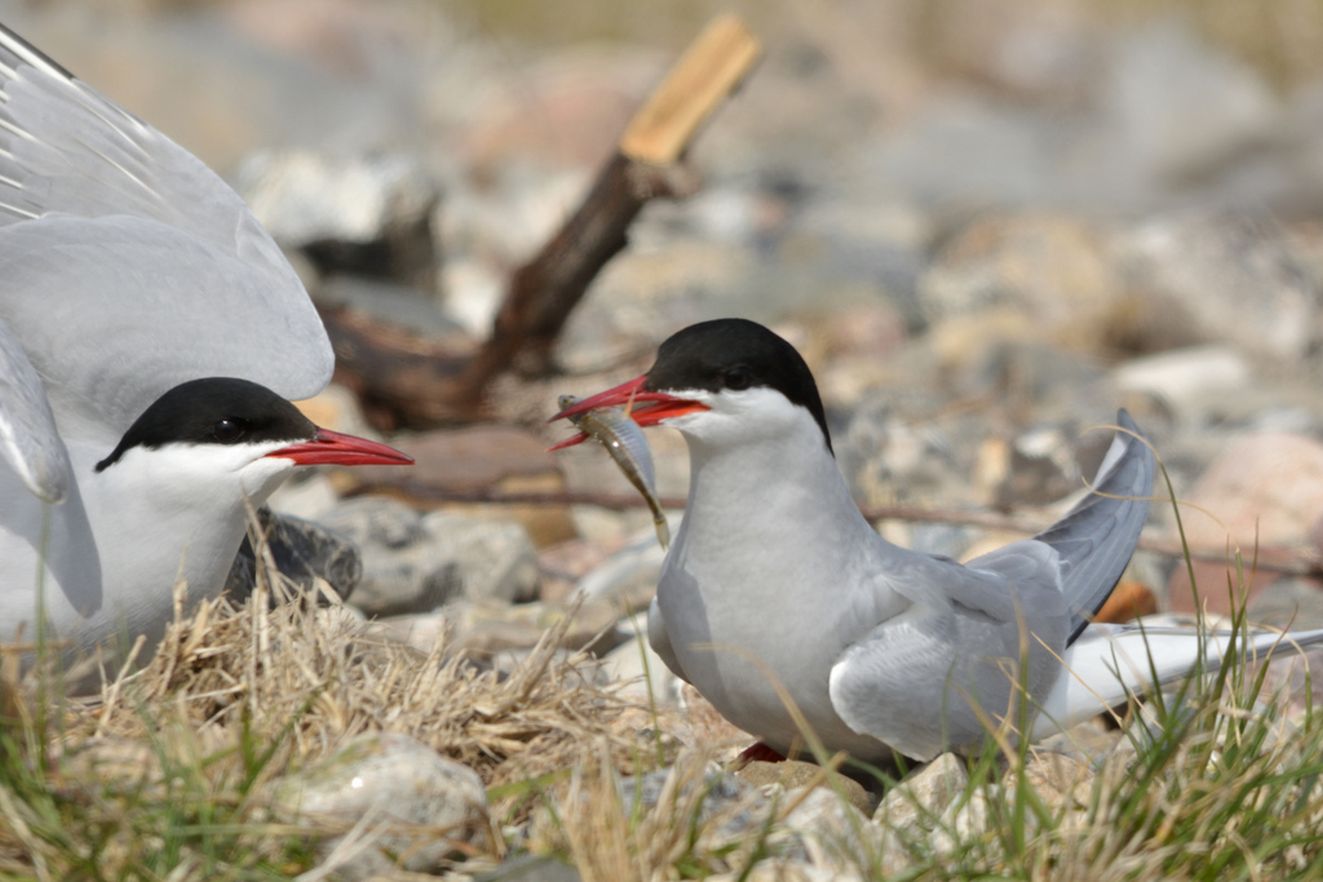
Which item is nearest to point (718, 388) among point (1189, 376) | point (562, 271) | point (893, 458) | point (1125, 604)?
point (1125, 604)

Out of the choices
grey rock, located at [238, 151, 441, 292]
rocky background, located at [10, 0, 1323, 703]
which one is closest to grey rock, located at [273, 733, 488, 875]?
rocky background, located at [10, 0, 1323, 703]

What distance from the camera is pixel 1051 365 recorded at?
28.5 feet

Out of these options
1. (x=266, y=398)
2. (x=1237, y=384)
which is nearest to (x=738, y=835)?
(x=266, y=398)

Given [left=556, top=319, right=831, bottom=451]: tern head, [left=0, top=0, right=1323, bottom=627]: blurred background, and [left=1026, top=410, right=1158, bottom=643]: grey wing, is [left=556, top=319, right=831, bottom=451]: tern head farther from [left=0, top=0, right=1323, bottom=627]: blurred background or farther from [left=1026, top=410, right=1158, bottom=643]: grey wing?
[left=0, top=0, right=1323, bottom=627]: blurred background

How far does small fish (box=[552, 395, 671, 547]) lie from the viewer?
126 inches

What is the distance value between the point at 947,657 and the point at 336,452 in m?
1.21

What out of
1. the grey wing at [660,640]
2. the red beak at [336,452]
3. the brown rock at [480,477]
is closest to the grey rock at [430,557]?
the brown rock at [480,477]

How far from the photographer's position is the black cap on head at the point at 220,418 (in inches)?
131

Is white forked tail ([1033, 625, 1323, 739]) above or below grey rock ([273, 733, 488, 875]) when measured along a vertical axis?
below

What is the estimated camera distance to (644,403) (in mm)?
3150

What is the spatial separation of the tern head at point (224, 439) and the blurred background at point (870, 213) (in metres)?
1.59

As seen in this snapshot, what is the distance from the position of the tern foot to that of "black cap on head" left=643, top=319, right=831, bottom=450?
2.49ft

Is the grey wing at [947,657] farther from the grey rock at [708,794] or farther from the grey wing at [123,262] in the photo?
the grey wing at [123,262]

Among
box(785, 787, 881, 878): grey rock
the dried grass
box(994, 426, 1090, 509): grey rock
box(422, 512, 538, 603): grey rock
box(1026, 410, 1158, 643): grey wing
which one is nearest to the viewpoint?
the dried grass
